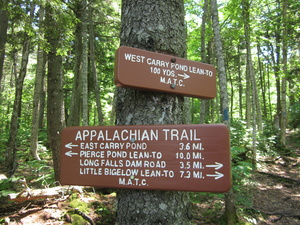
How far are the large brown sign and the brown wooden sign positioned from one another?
0.32 metres

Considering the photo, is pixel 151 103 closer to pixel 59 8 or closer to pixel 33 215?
pixel 33 215

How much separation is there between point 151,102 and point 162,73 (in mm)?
229

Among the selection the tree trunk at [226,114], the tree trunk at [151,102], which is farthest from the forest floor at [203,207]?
the tree trunk at [151,102]

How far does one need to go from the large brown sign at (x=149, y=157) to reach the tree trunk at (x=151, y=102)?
0.62 feet

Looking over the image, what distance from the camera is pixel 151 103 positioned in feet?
5.41

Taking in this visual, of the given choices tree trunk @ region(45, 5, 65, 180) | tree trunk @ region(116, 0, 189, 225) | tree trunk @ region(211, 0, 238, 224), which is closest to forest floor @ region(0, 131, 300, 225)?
tree trunk @ region(211, 0, 238, 224)

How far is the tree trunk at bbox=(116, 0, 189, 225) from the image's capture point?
5.04ft

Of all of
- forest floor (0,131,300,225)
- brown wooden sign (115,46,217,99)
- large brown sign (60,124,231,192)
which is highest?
brown wooden sign (115,46,217,99)

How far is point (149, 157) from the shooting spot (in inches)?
56.1

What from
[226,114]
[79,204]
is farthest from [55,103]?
[226,114]

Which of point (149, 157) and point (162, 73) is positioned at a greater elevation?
point (162, 73)

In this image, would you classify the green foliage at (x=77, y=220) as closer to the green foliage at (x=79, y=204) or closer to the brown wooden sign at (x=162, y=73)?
the green foliage at (x=79, y=204)

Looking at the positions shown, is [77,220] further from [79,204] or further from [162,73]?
[162,73]

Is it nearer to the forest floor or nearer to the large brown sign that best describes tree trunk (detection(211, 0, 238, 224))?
the forest floor
